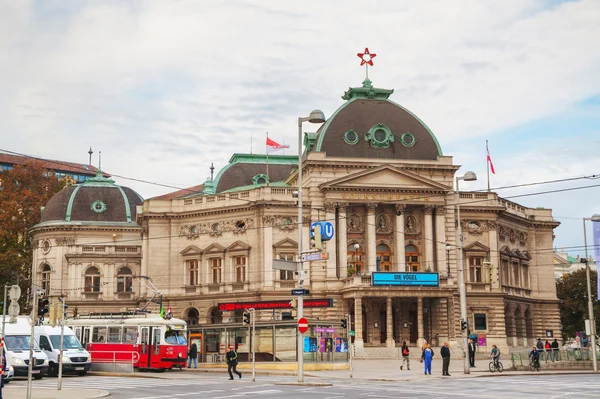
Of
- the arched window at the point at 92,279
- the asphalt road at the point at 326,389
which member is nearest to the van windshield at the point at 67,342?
the asphalt road at the point at 326,389

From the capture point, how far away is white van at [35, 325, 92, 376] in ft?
150

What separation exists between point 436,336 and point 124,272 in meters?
32.7

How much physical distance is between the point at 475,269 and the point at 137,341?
40.8m

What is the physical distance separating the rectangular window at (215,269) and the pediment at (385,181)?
40.9 ft

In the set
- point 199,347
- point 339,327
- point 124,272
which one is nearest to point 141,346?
point 199,347

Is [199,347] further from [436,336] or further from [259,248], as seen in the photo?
[436,336]

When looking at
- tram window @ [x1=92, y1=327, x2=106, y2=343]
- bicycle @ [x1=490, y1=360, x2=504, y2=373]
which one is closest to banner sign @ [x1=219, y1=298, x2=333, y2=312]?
tram window @ [x1=92, y1=327, x2=106, y2=343]

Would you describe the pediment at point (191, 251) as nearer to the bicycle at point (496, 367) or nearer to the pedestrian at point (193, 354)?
the pedestrian at point (193, 354)

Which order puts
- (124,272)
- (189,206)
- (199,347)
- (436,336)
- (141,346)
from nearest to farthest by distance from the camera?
(141,346), (199,347), (436,336), (189,206), (124,272)

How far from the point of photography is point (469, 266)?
3260 inches

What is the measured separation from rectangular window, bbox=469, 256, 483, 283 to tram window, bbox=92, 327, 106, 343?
40.4 meters

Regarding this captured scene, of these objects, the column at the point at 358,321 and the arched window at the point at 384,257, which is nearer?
the column at the point at 358,321

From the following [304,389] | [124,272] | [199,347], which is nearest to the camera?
[304,389]

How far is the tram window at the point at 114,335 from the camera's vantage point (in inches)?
2058
